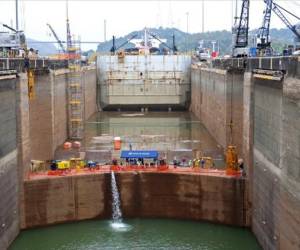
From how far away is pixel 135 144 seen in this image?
4534cm

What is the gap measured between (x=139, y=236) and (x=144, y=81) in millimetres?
45193

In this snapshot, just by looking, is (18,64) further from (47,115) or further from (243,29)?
(243,29)

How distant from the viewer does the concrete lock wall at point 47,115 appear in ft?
116

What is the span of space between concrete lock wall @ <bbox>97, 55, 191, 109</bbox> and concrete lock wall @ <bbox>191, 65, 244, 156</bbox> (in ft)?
25.6

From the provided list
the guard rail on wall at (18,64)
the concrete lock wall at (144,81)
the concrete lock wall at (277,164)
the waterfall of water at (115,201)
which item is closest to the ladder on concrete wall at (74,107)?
the guard rail on wall at (18,64)

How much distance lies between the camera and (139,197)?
30.3 m

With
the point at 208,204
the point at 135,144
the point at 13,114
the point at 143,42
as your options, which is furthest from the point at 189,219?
the point at 143,42

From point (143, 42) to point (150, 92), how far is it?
2234 centimetres

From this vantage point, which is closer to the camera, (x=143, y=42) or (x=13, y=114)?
(x=13, y=114)

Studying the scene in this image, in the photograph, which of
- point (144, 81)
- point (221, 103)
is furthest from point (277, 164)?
point (144, 81)

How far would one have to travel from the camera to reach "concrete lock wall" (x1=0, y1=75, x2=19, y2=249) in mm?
24594

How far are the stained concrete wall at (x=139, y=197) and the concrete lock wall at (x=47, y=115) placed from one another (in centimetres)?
525

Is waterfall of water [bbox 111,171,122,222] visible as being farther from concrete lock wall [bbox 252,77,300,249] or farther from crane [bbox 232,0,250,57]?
crane [bbox 232,0,250,57]

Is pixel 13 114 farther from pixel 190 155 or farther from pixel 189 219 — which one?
pixel 190 155
